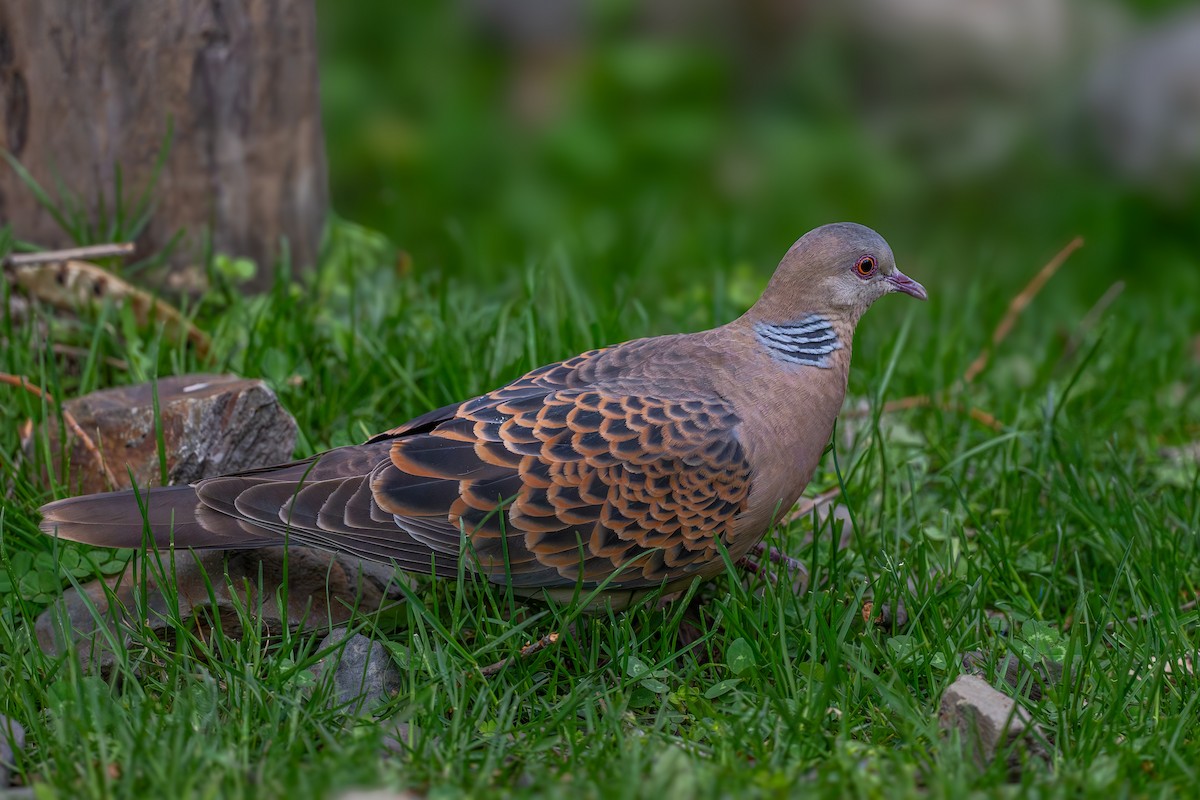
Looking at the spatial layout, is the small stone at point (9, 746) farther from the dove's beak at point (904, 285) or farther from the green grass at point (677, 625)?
the dove's beak at point (904, 285)

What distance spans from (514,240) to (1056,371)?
11.1ft

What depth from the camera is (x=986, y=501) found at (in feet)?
13.0

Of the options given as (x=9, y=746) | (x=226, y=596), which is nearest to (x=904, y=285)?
(x=226, y=596)

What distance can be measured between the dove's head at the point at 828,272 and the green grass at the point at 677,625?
0.52 m

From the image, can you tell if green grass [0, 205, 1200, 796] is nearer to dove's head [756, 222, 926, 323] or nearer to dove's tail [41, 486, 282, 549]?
dove's tail [41, 486, 282, 549]

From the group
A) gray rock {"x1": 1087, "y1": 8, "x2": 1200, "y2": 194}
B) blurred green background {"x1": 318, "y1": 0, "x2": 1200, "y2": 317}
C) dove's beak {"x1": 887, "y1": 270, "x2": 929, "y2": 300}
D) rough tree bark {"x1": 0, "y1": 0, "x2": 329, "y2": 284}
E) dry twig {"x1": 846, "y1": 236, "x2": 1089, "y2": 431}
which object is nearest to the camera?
dove's beak {"x1": 887, "y1": 270, "x2": 929, "y2": 300}

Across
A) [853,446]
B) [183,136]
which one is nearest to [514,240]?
[183,136]

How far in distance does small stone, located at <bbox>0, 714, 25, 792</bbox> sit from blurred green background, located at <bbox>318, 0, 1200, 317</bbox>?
465 centimetres

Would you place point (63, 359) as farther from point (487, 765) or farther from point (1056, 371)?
point (1056, 371)

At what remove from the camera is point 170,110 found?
14.0ft

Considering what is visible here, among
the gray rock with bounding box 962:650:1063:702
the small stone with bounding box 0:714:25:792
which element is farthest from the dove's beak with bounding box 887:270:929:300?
the small stone with bounding box 0:714:25:792

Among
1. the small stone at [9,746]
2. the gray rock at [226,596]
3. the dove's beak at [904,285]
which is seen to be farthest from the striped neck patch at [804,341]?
the small stone at [9,746]

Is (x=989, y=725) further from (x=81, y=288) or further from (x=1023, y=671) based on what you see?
(x=81, y=288)

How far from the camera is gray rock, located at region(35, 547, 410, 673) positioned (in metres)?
3.10
